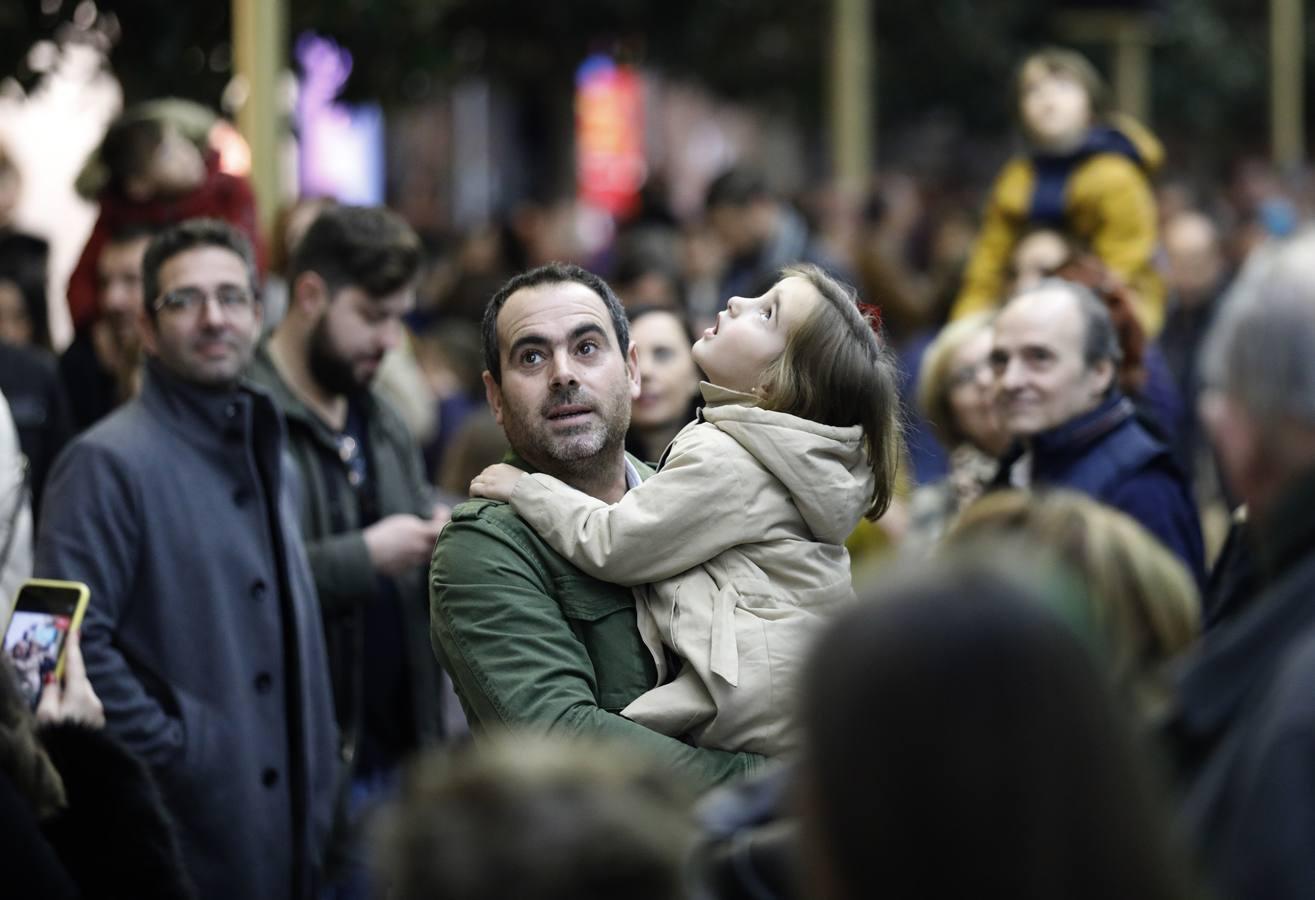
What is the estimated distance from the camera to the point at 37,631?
4371 mm

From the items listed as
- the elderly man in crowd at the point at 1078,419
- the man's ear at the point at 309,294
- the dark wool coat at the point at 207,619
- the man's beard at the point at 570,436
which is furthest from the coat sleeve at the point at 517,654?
the elderly man in crowd at the point at 1078,419

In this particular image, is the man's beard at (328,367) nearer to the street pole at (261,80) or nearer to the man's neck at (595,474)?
the man's neck at (595,474)

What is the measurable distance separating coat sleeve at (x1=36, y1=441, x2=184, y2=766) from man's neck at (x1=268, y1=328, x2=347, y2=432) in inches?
37.6

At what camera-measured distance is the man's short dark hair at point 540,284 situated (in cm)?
423

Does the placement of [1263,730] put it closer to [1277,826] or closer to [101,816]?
[1277,826]

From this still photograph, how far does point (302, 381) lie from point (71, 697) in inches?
73.7

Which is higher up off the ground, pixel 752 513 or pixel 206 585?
pixel 752 513

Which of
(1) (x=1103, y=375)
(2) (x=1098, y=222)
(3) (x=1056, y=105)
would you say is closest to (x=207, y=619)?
(1) (x=1103, y=375)

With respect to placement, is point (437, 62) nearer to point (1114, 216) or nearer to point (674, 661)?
point (1114, 216)

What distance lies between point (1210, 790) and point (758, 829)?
57 cm

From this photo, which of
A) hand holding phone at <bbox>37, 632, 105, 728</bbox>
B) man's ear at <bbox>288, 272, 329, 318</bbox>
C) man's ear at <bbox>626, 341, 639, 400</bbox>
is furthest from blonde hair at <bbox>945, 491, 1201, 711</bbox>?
man's ear at <bbox>288, 272, 329, 318</bbox>

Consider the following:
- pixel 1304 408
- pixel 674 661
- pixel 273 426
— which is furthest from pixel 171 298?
pixel 1304 408

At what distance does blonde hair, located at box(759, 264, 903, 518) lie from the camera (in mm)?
3957

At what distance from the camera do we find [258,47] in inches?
325
